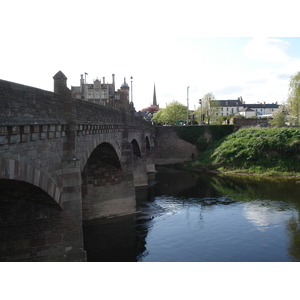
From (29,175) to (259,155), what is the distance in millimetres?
42238

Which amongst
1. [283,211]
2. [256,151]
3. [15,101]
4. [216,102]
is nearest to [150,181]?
[256,151]

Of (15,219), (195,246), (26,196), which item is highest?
(26,196)

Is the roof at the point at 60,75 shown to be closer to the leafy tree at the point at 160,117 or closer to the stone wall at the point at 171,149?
the stone wall at the point at 171,149

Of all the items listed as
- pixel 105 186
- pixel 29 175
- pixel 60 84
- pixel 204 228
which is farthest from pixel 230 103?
pixel 29 175

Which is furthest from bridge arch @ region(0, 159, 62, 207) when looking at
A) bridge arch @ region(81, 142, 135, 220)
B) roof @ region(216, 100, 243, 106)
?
roof @ region(216, 100, 243, 106)

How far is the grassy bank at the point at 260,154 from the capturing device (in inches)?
1811

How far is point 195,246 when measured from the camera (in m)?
19.1

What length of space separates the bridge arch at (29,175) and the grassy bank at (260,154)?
37521 mm

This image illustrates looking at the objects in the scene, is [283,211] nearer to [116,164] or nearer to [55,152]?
[116,164]

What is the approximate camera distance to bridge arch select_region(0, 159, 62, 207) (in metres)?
8.88

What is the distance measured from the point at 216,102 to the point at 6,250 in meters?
72.5

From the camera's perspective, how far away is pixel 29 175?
10414mm

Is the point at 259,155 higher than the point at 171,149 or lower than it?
lower

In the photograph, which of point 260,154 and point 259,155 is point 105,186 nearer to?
point 259,155
